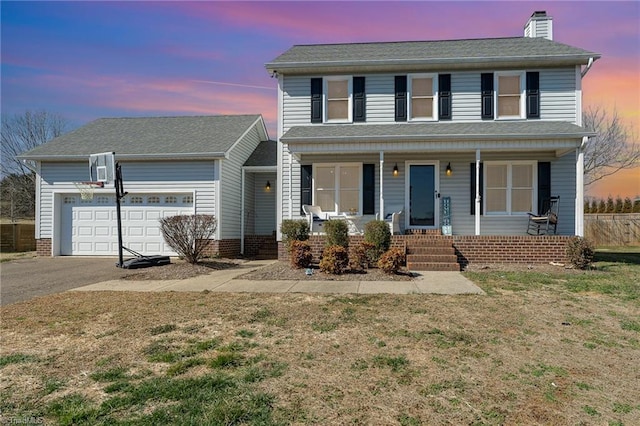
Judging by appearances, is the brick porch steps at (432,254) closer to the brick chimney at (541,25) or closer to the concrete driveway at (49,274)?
the concrete driveway at (49,274)

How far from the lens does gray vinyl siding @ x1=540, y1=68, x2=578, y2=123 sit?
12.7 m

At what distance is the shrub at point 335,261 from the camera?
31.6ft

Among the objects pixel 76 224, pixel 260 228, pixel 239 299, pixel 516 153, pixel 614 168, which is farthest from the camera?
pixel 614 168

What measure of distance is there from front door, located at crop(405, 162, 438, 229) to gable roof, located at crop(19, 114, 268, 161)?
6.58m

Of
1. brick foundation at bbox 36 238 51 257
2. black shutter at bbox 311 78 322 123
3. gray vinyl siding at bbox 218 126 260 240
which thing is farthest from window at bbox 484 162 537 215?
brick foundation at bbox 36 238 51 257

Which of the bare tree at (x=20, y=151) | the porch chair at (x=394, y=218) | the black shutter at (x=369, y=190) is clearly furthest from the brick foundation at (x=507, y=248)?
the bare tree at (x=20, y=151)

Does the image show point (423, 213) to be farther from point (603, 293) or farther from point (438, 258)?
point (603, 293)

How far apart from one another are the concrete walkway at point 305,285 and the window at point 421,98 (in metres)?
6.00

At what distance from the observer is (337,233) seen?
10695mm

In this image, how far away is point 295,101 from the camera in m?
13.6

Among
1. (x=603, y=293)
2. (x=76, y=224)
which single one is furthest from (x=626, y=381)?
(x=76, y=224)

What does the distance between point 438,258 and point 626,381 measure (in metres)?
6.72

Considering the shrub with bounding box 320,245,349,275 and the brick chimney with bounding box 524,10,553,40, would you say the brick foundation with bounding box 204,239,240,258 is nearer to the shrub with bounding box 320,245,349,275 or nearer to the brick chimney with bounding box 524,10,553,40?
the shrub with bounding box 320,245,349,275

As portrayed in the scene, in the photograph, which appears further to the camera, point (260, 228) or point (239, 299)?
point (260, 228)
